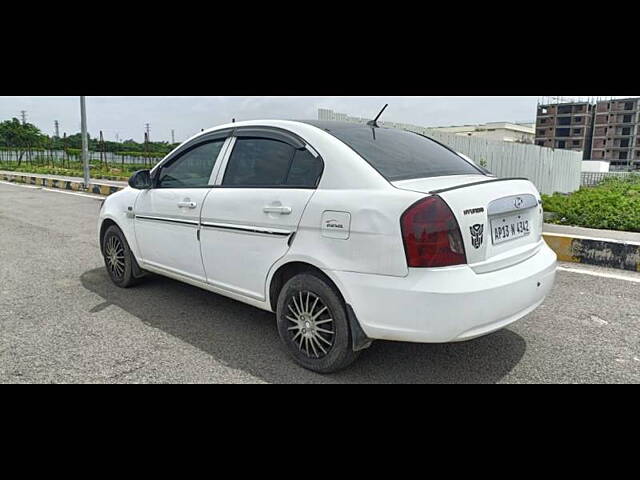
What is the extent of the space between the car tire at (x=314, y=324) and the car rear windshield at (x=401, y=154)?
77cm

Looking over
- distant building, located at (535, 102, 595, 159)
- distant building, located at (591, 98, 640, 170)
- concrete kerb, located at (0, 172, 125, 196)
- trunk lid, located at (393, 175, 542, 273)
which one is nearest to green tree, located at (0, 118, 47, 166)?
concrete kerb, located at (0, 172, 125, 196)

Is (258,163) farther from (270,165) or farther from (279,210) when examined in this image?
(279,210)

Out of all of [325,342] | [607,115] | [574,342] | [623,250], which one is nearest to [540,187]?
[623,250]

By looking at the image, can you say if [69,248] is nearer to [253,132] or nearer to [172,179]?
[172,179]

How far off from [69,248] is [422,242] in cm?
562

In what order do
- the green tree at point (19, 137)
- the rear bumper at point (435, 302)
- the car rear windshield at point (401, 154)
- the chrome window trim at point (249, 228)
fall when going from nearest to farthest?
the rear bumper at point (435, 302) → the car rear windshield at point (401, 154) → the chrome window trim at point (249, 228) → the green tree at point (19, 137)

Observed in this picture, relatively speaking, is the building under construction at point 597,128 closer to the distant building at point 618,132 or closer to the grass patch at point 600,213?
the distant building at point 618,132

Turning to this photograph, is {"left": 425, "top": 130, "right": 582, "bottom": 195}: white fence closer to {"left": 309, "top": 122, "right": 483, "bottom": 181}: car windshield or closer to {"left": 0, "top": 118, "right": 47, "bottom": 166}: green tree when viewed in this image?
{"left": 309, "top": 122, "right": 483, "bottom": 181}: car windshield

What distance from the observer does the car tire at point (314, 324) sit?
8.79 ft

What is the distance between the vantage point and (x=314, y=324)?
2.82 metres

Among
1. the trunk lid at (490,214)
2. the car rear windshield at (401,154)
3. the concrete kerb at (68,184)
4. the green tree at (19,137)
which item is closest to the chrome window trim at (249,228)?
the car rear windshield at (401,154)

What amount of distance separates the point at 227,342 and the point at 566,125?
101495mm

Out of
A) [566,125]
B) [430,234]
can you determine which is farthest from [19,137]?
[566,125]

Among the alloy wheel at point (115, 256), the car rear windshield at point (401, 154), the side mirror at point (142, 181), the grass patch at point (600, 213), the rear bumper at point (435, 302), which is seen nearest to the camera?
the rear bumper at point (435, 302)
